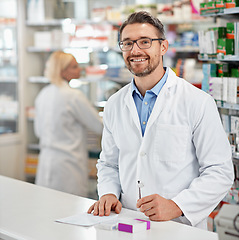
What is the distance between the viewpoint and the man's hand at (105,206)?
216 cm

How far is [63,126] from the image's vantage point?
16.0 feet

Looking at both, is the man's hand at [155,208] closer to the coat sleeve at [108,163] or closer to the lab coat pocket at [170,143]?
the lab coat pocket at [170,143]

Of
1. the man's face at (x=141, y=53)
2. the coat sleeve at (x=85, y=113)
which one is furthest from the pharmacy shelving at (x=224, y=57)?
the coat sleeve at (x=85, y=113)

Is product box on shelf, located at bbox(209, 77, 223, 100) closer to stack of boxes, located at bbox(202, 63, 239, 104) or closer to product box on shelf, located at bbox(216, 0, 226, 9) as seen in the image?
stack of boxes, located at bbox(202, 63, 239, 104)

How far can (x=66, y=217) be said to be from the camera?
7.13ft

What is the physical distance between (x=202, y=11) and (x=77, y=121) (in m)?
2.04

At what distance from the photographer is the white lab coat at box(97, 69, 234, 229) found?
220 centimetres

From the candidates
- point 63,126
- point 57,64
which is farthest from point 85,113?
point 57,64

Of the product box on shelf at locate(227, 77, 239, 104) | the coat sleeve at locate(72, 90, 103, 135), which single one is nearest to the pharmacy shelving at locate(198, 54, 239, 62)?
the product box on shelf at locate(227, 77, 239, 104)

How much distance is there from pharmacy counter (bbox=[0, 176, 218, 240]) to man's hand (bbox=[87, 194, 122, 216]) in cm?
5

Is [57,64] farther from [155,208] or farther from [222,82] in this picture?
[155,208]

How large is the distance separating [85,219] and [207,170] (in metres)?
0.62

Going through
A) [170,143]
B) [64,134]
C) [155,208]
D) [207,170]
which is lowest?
[64,134]

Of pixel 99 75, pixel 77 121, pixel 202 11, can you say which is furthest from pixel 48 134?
pixel 202 11
